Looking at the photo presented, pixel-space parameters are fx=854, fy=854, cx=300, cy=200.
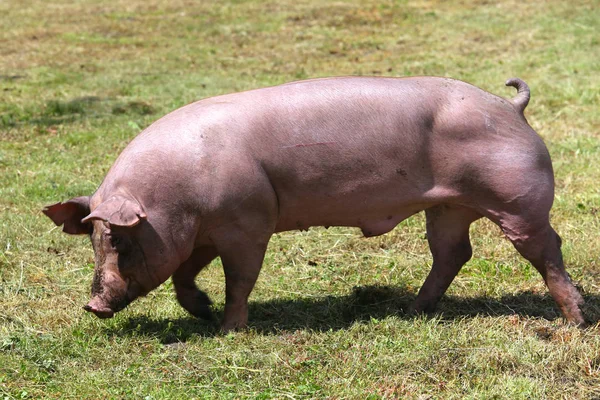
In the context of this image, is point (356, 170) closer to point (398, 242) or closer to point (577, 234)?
point (398, 242)

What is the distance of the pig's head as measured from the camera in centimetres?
508

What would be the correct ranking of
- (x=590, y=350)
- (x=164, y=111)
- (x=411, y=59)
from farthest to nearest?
1. (x=411, y=59)
2. (x=164, y=111)
3. (x=590, y=350)

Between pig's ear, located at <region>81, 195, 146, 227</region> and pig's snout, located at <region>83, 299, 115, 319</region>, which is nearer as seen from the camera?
pig's ear, located at <region>81, 195, 146, 227</region>

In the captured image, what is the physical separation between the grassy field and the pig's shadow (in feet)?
0.05

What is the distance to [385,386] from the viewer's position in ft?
15.1

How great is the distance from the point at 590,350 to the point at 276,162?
2.15 meters

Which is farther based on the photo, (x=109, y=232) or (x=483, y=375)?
(x=109, y=232)

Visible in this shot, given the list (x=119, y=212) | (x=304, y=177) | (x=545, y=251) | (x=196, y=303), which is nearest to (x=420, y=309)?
(x=545, y=251)

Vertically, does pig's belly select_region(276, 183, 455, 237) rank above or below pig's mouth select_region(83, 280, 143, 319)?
above

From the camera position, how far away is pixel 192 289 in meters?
5.69

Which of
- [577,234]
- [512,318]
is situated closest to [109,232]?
[512,318]

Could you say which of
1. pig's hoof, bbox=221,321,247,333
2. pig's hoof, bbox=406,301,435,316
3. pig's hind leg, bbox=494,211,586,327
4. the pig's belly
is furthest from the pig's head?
pig's hind leg, bbox=494,211,586,327

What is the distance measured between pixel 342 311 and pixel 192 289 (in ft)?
3.39

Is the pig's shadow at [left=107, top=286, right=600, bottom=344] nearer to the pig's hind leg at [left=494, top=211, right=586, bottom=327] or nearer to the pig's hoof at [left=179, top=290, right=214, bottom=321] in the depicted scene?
the pig's hoof at [left=179, top=290, right=214, bottom=321]
